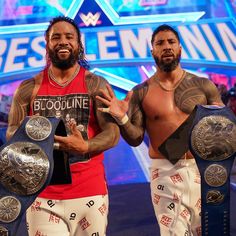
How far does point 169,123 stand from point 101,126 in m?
0.46

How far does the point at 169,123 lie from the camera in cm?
216

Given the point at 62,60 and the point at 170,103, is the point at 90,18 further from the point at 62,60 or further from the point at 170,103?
the point at 62,60

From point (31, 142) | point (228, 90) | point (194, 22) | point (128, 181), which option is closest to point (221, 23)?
point (194, 22)

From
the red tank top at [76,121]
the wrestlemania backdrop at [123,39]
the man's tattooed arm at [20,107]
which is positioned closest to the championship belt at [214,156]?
the red tank top at [76,121]

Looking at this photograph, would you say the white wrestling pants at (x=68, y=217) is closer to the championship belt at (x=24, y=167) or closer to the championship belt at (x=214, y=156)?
the championship belt at (x=24, y=167)

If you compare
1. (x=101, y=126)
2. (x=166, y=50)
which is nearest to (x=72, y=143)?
(x=101, y=126)

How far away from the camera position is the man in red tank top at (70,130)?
180 cm

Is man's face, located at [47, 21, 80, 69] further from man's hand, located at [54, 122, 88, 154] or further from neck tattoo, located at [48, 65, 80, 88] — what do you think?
man's hand, located at [54, 122, 88, 154]

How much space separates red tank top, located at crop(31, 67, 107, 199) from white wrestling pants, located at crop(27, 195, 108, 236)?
30 mm

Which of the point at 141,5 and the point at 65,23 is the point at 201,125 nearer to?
the point at 65,23

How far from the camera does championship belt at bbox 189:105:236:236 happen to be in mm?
1759

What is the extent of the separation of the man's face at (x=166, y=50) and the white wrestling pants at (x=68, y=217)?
828 millimetres

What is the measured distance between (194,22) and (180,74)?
261cm

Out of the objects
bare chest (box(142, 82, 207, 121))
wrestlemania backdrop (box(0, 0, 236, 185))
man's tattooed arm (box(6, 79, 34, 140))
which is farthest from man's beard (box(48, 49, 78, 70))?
wrestlemania backdrop (box(0, 0, 236, 185))
